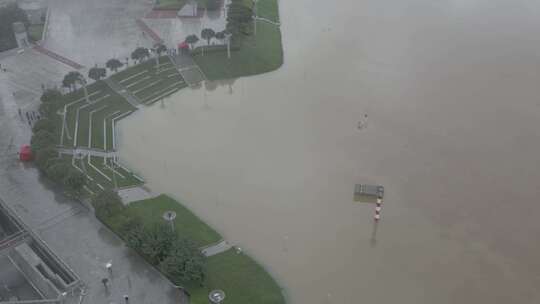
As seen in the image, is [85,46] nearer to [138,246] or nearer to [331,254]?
[138,246]

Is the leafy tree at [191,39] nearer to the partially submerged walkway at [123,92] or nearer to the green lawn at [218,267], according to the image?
the partially submerged walkway at [123,92]

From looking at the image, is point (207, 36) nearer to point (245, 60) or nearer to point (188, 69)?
point (188, 69)

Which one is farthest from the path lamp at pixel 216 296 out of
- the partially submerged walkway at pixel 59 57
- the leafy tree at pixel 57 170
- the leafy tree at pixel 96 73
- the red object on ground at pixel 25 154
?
the partially submerged walkway at pixel 59 57

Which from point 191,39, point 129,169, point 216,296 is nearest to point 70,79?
point 129,169

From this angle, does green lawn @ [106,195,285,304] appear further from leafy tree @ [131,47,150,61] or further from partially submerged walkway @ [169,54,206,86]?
leafy tree @ [131,47,150,61]

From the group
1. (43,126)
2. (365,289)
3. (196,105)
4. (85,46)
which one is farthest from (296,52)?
(365,289)

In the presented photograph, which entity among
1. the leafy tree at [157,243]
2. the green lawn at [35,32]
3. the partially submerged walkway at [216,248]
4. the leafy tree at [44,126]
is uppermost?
the green lawn at [35,32]

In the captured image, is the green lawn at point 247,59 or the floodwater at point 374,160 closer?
the floodwater at point 374,160

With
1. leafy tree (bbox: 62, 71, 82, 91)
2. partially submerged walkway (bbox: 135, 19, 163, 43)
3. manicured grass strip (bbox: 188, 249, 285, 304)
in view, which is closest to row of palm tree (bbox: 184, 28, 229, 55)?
partially submerged walkway (bbox: 135, 19, 163, 43)
